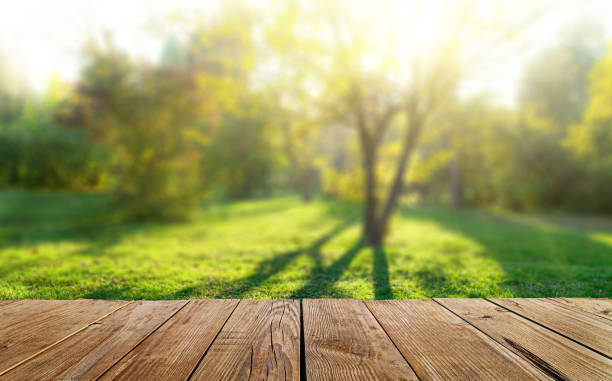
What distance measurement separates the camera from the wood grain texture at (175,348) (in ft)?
3.52

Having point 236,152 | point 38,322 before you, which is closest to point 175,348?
point 38,322

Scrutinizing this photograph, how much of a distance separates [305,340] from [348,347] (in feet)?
0.56

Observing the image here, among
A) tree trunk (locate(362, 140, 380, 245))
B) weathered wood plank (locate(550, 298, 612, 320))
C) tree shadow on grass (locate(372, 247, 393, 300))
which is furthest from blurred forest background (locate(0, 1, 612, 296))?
weathered wood plank (locate(550, 298, 612, 320))

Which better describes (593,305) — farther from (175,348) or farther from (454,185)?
(454,185)

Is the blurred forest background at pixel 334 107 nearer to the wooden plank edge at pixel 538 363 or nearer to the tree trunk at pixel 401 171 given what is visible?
the tree trunk at pixel 401 171

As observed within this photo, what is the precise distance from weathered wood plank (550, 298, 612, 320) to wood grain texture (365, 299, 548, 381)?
0.73m

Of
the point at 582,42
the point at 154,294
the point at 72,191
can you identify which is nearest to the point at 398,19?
the point at 154,294

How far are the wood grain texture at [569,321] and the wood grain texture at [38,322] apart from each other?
206cm

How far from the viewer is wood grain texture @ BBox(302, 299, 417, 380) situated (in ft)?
3.51

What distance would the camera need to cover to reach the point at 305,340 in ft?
4.23

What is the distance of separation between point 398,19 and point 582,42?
2208cm

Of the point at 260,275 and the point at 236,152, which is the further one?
the point at 236,152

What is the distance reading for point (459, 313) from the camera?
1610 mm

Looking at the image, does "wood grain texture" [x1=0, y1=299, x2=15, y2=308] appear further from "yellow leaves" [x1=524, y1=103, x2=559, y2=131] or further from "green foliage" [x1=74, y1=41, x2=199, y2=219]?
"yellow leaves" [x1=524, y1=103, x2=559, y2=131]
